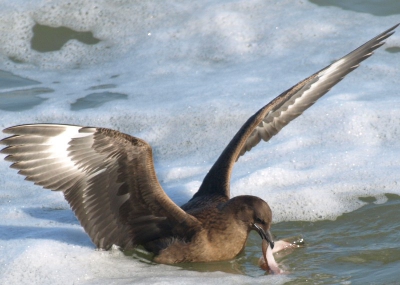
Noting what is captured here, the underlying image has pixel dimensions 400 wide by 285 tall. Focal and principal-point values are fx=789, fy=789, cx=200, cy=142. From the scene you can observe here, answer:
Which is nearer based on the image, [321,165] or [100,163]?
[100,163]

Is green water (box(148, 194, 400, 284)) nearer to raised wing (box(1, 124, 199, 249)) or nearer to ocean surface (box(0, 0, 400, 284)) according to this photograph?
ocean surface (box(0, 0, 400, 284))

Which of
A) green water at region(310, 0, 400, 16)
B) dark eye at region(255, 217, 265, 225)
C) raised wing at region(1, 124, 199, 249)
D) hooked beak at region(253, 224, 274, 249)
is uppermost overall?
green water at region(310, 0, 400, 16)

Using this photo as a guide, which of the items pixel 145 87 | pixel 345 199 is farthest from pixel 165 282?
pixel 145 87

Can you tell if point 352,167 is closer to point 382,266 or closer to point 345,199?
point 345,199

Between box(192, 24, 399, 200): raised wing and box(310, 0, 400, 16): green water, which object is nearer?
box(192, 24, 399, 200): raised wing

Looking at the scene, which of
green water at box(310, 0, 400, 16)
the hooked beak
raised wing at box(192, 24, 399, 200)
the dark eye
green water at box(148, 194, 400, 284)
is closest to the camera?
green water at box(148, 194, 400, 284)

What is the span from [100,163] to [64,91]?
281 centimetres

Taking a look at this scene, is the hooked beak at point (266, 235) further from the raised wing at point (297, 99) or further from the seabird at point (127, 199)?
the raised wing at point (297, 99)

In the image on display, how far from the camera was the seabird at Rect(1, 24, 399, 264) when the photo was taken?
3.95 m

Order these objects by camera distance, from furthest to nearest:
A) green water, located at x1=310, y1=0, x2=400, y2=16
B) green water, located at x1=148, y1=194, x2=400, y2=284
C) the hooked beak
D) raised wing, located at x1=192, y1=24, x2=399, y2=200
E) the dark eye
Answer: green water, located at x1=310, y1=0, x2=400, y2=16 → raised wing, located at x1=192, y1=24, x2=399, y2=200 → the dark eye → the hooked beak → green water, located at x1=148, y1=194, x2=400, y2=284

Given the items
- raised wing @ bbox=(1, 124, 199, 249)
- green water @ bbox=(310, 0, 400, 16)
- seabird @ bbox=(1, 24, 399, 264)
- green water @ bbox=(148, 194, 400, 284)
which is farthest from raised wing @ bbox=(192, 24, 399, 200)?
green water @ bbox=(310, 0, 400, 16)

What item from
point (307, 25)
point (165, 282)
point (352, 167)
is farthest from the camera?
point (307, 25)

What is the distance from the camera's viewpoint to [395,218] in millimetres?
4543

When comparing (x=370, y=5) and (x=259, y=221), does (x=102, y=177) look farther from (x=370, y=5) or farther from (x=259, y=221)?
(x=370, y=5)
